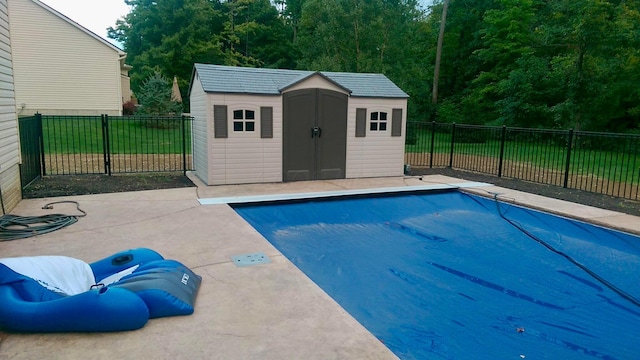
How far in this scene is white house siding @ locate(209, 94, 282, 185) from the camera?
7.75m

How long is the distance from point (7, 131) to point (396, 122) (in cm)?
690

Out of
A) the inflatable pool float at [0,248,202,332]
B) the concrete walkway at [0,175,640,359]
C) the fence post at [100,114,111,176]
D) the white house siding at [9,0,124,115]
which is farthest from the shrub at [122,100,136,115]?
the inflatable pool float at [0,248,202,332]

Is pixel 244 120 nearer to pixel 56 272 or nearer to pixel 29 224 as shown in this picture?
pixel 29 224

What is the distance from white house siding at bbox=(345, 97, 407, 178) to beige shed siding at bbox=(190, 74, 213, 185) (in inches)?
113

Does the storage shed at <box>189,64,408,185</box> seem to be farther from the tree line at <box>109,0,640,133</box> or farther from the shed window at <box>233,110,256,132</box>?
the tree line at <box>109,0,640,133</box>

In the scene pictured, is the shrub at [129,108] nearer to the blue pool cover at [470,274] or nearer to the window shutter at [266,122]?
the window shutter at [266,122]

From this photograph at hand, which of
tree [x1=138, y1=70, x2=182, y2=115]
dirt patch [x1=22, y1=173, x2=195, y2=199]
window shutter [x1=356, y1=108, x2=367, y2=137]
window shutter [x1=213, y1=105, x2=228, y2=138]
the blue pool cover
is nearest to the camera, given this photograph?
the blue pool cover

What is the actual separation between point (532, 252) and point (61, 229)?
5.61m

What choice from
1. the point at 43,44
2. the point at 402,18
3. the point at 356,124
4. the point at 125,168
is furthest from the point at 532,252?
the point at 43,44

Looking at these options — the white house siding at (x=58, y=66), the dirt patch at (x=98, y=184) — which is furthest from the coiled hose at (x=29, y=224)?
the white house siding at (x=58, y=66)

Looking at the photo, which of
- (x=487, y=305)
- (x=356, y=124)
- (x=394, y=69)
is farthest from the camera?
(x=394, y=69)

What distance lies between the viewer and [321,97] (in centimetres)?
839

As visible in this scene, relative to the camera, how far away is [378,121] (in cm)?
910

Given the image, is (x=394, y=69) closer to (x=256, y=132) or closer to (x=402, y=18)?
(x=402, y=18)
